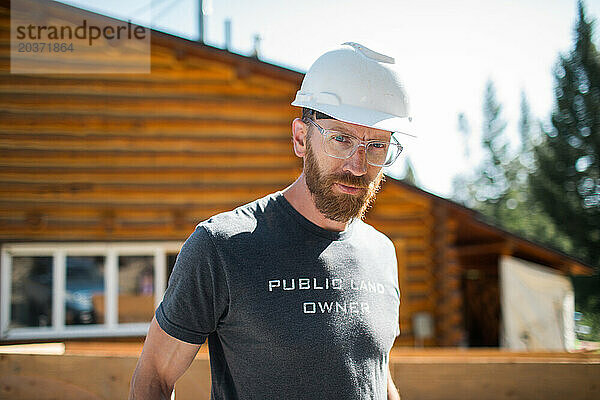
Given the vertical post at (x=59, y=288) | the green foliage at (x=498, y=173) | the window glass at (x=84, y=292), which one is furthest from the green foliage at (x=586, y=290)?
the green foliage at (x=498, y=173)

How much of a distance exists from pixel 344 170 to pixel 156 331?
0.72 m

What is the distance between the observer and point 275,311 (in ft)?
5.00

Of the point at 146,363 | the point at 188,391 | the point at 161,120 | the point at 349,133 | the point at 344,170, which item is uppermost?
the point at 161,120

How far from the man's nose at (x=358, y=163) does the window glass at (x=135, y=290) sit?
6294mm

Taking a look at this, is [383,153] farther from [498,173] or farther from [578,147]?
[498,173]

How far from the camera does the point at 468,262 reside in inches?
664

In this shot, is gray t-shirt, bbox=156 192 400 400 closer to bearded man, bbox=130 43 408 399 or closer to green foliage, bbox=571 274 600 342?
bearded man, bbox=130 43 408 399

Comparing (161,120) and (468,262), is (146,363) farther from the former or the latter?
(468,262)

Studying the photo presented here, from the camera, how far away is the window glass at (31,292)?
283 inches

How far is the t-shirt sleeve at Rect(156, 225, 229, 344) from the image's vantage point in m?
1.48

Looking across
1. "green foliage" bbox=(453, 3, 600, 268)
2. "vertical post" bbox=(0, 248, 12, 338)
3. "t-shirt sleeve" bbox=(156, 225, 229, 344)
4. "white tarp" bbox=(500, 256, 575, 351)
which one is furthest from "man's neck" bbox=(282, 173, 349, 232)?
"green foliage" bbox=(453, 3, 600, 268)

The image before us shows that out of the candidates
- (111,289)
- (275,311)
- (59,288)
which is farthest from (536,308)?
(275,311)

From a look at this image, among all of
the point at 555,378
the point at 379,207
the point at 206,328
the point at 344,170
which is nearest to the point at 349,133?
the point at 344,170

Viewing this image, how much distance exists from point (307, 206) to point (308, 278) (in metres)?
0.24
